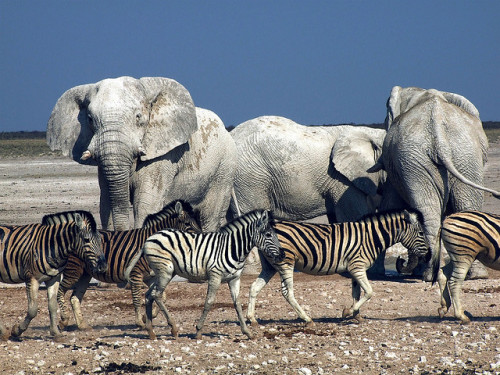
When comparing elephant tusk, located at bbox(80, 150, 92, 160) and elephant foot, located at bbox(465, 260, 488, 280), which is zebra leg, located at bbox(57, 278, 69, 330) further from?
elephant foot, located at bbox(465, 260, 488, 280)

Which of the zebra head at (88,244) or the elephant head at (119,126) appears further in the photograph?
the elephant head at (119,126)

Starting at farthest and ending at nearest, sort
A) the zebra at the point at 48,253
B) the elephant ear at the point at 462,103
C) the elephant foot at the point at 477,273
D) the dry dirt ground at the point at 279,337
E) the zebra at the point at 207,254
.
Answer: the elephant ear at the point at 462,103 → the elephant foot at the point at 477,273 → the zebra at the point at 48,253 → the zebra at the point at 207,254 → the dry dirt ground at the point at 279,337

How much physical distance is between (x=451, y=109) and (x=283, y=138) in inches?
130

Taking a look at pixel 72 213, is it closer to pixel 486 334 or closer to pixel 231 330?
pixel 231 330

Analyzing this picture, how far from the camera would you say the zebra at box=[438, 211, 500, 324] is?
10.2 meters

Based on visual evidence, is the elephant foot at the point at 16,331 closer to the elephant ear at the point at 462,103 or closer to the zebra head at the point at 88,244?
the zebra head at the point at 88,244

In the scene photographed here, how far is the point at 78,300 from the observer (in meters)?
10.2

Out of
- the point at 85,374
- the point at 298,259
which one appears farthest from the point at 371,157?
the point at 85,374

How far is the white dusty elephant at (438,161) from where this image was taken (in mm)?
13047

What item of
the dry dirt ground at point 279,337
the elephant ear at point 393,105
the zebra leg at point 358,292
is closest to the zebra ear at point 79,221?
the dry dirt ground at point 279,337

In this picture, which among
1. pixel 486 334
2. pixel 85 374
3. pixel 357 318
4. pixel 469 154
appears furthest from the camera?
pixel 469 154

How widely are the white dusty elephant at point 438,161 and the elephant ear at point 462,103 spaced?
114 centimetres

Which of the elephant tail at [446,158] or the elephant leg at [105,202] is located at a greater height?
the elephant tail at [446,158]

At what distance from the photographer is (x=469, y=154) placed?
1304 cm
